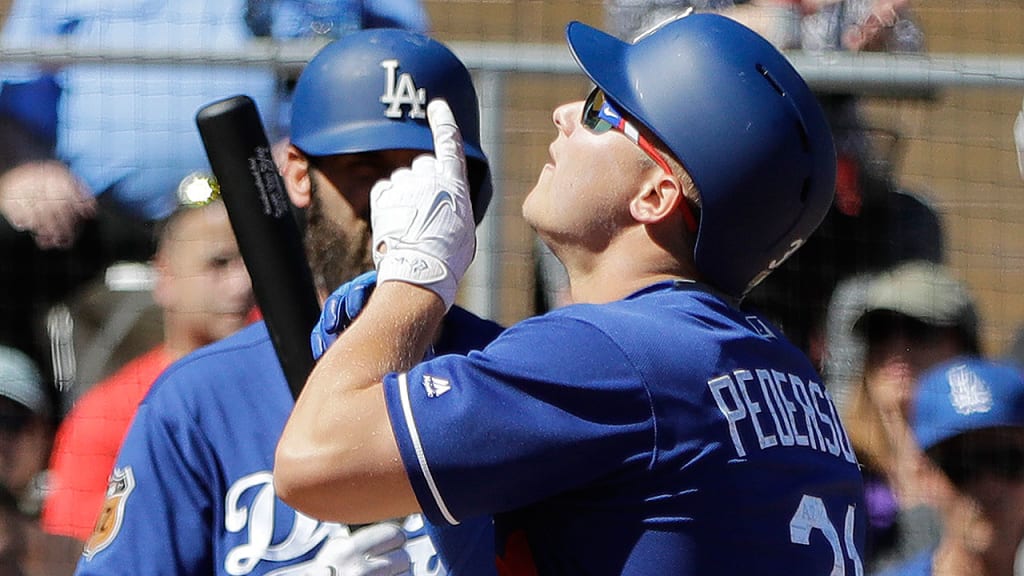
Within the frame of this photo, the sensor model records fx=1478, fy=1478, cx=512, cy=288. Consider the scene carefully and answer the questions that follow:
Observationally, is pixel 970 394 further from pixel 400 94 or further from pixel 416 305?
pixel 416 305

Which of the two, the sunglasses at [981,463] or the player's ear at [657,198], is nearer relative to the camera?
the player's ear at [657,198]

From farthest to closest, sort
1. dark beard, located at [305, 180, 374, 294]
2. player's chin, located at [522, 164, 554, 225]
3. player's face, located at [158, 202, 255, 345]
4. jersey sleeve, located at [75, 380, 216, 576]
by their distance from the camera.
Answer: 1. player's face, located at [158, 202, 255, 345]
2. dark beard, located at [305, 180, 374, 294]
3. jersey sleeve, located at [75, 380, 216, 576]
4. player's chin, located at [522, 164, 554, 225]

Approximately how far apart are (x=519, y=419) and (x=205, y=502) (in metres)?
0.92

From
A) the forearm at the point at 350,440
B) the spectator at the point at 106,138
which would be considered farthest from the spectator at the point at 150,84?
the forearm at the point at 350,440

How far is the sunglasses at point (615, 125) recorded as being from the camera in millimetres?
2109

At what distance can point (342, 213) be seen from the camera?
2928 mm

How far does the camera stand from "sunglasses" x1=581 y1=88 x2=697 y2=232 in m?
2.11

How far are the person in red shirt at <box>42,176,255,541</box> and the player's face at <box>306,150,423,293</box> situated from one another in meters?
0.75

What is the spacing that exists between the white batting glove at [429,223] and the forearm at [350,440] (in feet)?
0.29

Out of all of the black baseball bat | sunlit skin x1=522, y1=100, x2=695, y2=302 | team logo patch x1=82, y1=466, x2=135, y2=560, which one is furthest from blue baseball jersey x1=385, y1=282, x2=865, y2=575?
team logo patch x1=82, y1=466, x2=135, y2=560

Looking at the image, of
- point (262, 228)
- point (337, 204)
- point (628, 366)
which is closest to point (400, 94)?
point (337, 204)

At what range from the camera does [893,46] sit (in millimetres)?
4199

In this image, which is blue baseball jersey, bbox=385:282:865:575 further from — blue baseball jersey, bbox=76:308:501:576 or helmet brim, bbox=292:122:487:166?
helmet brim, bbox=292:122:487:166

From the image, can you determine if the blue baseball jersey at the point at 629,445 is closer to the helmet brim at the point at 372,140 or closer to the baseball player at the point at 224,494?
the baseball player at the point at 224,494
